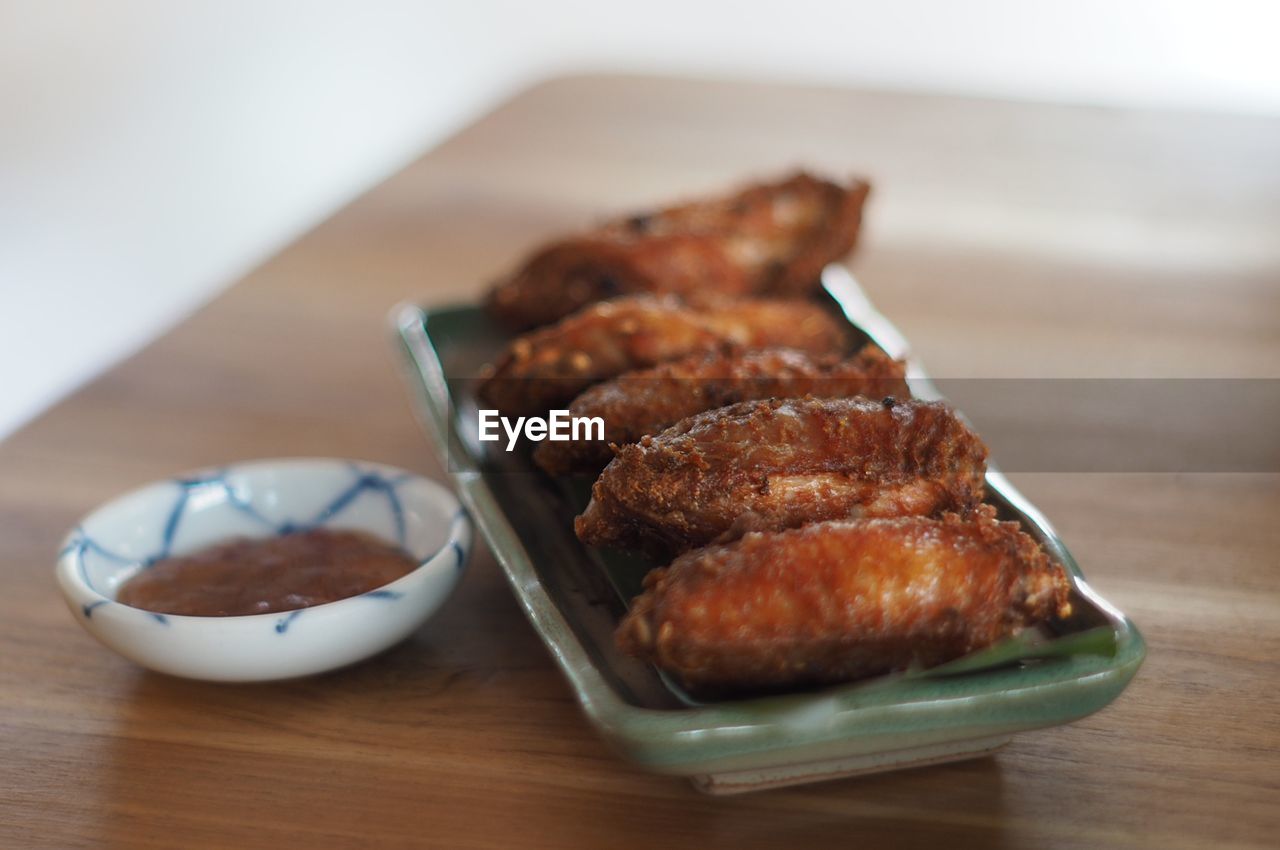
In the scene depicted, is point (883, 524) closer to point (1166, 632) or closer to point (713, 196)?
point (1166, 632)

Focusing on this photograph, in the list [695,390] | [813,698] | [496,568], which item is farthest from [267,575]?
[813,698]

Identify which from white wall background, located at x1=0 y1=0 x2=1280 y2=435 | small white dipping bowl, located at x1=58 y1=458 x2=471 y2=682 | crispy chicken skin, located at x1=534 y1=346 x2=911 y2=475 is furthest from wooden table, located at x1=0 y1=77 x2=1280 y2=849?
white wall background, located at x1=0 y1=0 x2=1280 y2=435

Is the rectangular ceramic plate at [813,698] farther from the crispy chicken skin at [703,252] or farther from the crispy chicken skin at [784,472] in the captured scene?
the crispy chicken skin at [703,252]

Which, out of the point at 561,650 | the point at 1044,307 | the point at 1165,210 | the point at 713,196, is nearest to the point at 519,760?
the point at 561,650

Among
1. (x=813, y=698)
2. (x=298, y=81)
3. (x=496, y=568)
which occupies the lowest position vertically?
(x=298, y=81)

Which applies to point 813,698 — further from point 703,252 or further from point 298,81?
point 298,81

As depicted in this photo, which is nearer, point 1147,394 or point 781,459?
point 781,459
